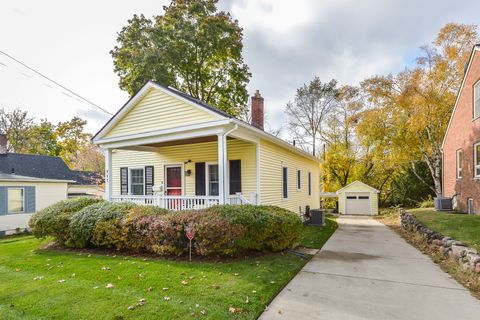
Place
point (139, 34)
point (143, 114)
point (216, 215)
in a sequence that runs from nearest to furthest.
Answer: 1. point (216, 215)
2. point (143, 114)
3. point (139, 34)

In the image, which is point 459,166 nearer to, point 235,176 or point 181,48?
point 235,176

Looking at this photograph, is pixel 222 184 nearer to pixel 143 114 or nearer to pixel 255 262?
pixel 255 262

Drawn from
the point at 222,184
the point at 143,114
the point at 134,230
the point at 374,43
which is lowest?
the point at 134,230

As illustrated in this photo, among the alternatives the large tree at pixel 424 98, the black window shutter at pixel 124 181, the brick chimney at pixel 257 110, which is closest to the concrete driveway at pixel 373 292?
the brick chimney at pixel 257 110

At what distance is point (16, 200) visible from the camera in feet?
50.4

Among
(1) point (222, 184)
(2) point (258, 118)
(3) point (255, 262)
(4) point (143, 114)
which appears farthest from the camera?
(2) point (258, 118)

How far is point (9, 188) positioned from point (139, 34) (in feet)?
44.4

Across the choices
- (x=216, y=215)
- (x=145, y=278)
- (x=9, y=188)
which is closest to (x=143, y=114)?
(x=216, y=215)

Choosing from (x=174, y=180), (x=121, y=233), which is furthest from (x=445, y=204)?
(x=121, y=233)

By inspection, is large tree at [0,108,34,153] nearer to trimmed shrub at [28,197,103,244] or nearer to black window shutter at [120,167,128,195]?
black window shutter at [120,167,128,195]

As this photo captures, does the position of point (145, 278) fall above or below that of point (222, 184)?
below

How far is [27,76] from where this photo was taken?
13.9 m

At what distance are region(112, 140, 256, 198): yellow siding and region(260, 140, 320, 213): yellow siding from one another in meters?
0.49

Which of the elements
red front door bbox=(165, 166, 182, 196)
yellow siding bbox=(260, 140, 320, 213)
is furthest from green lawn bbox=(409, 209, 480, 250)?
red front door bbox=(165, 166, 182, 196)
